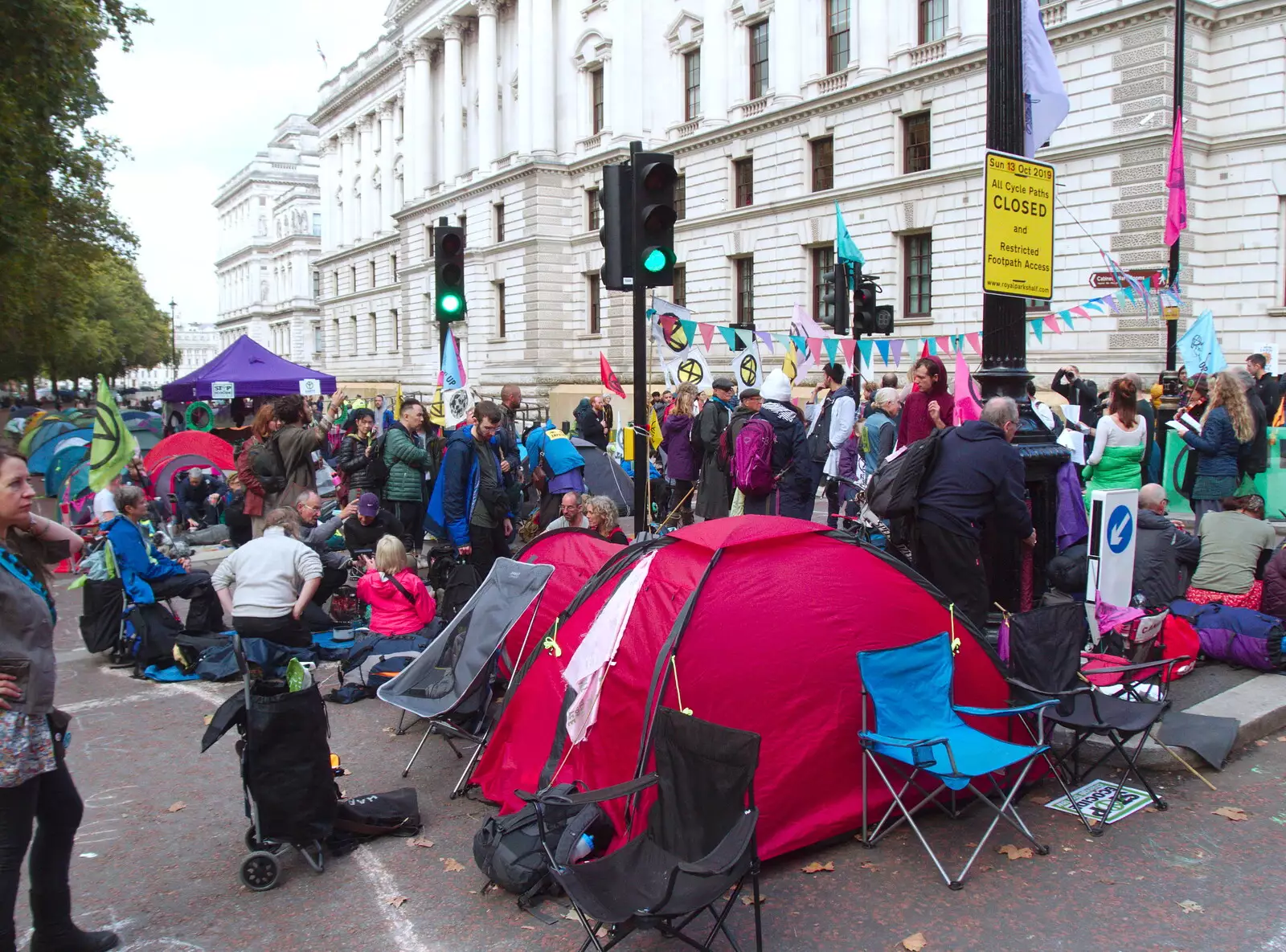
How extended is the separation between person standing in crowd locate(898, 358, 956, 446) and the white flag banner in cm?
168

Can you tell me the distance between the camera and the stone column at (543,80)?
141ft

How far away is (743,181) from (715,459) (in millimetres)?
24549

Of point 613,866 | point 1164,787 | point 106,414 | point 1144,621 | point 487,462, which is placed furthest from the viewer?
point 106,414

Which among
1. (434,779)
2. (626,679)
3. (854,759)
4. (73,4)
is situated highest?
(73,4)

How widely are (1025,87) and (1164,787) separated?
4934 millimetres

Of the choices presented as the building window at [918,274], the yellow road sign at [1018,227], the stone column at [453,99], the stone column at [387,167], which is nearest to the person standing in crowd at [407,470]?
the yellow road sign at [1018,227]

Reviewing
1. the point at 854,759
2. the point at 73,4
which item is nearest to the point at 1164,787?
the point at 854,759

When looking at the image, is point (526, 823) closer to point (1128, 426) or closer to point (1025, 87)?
point (1025, 87)

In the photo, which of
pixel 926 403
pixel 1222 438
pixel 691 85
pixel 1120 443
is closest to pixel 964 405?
pixel 926 403

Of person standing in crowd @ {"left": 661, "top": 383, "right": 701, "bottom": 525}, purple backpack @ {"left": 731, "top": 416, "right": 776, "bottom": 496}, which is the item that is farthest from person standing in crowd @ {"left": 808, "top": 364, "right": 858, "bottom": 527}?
purple backpack @ {"left": 731, "top": 416, "right": 776, "bottom": 496}

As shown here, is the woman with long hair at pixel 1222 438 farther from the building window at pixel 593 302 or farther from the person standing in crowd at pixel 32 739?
the building window at pixel 593 302

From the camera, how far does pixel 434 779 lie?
20.2ft

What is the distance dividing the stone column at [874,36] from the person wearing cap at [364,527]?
76.0 ft

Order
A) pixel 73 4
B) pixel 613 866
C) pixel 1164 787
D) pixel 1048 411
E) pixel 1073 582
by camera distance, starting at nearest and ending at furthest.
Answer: pixel 613 866, pixel 1164 787, pixel 1073 582, pixel 1048 411, pixel 73 4
